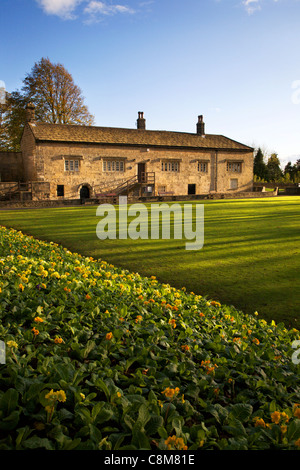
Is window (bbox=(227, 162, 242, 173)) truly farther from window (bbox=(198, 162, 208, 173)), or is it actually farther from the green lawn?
the green lawn

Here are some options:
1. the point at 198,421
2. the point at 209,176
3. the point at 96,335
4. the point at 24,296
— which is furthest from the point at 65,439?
the point at 209,176

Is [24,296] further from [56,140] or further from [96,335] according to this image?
[56,140]

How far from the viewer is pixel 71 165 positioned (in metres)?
39.4

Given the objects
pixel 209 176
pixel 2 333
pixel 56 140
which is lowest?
pixel 2 333

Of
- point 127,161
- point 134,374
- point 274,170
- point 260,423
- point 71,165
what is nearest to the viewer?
point 260,423

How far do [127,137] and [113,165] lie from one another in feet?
15.5

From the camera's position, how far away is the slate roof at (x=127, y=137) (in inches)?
1519

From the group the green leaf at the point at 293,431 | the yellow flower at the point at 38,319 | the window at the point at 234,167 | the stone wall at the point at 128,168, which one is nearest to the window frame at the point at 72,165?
the stone wall at the point at 128,168

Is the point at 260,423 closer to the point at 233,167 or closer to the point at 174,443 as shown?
the point at 174,443

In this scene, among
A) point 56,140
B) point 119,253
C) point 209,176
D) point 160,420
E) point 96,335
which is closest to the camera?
point 160,420

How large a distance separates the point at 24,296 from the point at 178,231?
30.6ft

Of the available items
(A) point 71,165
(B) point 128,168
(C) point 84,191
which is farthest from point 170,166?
(A) point 71,165

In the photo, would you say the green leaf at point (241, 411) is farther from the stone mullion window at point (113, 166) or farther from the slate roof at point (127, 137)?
the stone mullion window at point (113, 166)

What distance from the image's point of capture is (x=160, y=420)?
6.52ft
